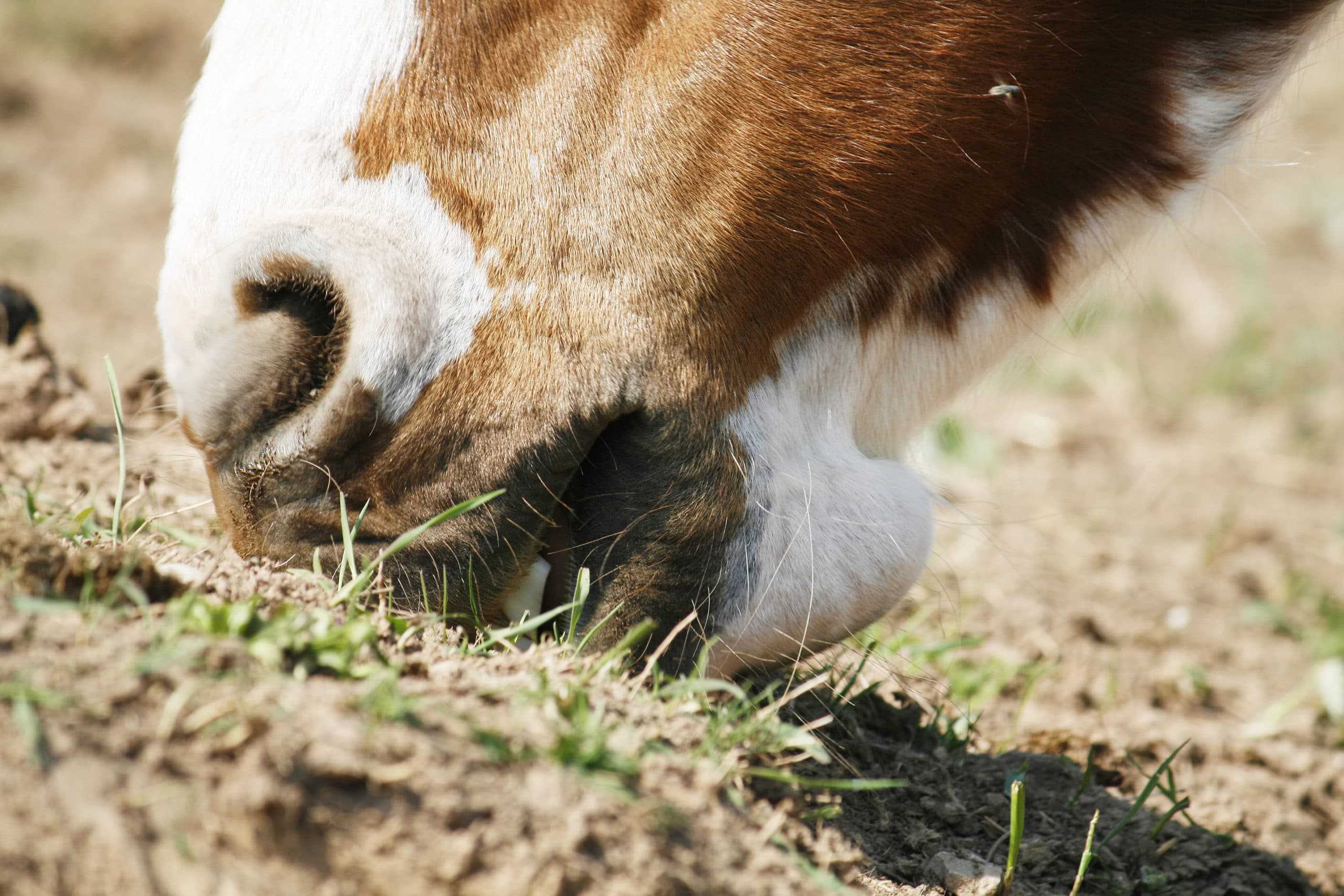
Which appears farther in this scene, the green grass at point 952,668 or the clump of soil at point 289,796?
the green grass at point 952,668

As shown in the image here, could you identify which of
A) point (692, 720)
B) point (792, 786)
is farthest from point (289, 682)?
point (792, 786)

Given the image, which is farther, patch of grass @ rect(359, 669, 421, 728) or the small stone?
the small stone

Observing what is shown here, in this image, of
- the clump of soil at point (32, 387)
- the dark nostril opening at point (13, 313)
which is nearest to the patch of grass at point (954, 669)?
the clump of soil at point (32, 387)

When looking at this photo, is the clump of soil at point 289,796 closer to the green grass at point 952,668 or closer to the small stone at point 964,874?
the small stone at point 964,874

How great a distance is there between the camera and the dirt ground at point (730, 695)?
1018 millimetres

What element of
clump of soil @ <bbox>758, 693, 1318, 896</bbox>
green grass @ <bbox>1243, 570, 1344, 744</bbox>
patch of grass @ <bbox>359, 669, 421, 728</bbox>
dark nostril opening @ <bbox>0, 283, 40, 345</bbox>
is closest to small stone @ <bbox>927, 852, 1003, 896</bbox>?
clump of soil @ <bbox>758, 693, 1318, 896</bbox>

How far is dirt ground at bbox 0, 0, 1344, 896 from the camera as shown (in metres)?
1.02

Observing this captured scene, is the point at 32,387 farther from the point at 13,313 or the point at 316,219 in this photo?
the point at 316,219

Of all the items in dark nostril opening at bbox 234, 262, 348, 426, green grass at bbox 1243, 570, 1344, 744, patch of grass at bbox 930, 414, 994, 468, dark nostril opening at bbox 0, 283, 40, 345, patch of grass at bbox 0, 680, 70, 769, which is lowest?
green grass at bbox 1243, 570, 1344, 744

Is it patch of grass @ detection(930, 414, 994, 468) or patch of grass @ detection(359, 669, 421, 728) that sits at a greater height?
patch of grass @ detection(359, 669, 421, 728)

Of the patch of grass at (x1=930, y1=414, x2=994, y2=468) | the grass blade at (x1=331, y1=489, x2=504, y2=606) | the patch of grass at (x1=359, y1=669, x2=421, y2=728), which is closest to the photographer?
the patch of grass at (x1=359, y1=669, x2=421, y2=728)

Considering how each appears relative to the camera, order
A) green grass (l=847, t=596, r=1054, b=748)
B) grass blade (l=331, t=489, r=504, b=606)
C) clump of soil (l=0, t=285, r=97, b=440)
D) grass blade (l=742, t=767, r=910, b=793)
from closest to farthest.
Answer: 1. grass blade (l=742, t=767, r=910, b=793)
2. grass blade (l=331, t=489, r=504, b=606)
3. green grass (l=847, t=596, r=1054, b=748)
4. clump of soil (l=0, t=285, r=97, b=440)

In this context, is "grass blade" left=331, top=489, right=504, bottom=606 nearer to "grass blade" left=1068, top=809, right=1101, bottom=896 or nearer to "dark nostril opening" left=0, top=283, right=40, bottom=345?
"grass blade" left=1068, top=809, right=1101, bottom=896

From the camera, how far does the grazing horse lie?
4.52 feet
